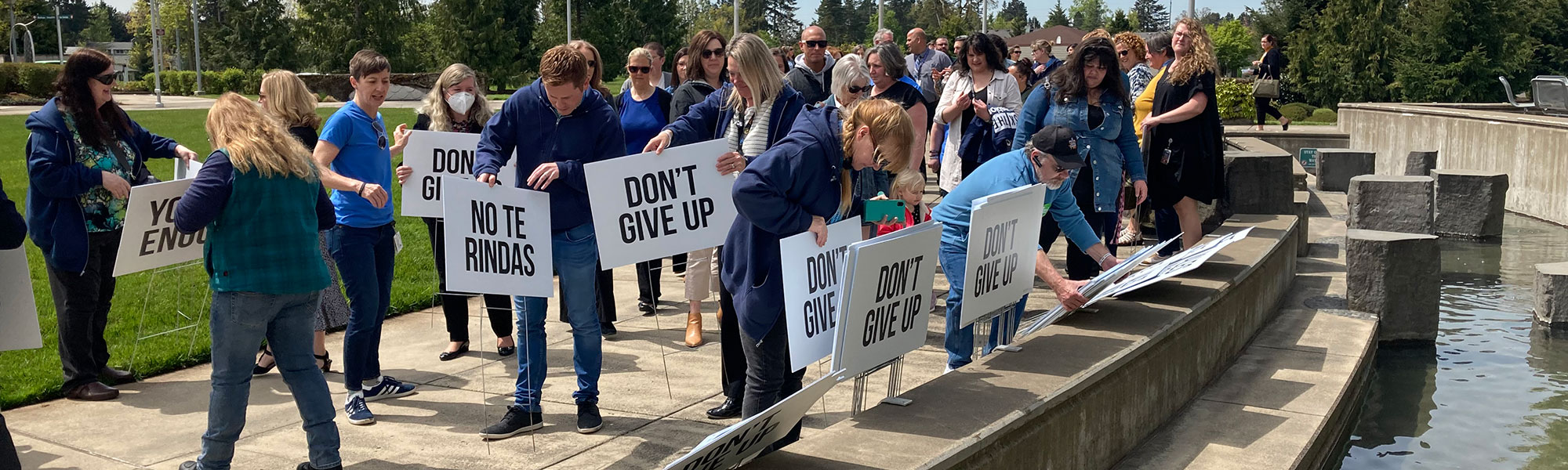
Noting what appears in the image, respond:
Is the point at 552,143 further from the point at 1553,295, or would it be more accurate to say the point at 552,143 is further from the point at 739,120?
the point at 1553,295

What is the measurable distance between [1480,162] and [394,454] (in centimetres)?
1724

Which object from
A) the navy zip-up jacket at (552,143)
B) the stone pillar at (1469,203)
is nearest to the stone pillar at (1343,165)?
the stone pillar at (1469,203)

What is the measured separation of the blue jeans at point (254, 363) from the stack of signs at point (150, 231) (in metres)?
1.68

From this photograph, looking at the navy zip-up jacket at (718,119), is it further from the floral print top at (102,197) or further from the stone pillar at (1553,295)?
the stone pillar at (1553,295)

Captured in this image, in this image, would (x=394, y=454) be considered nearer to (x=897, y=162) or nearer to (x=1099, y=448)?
(x=897, y=162)

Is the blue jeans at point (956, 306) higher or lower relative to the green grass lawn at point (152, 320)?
higher

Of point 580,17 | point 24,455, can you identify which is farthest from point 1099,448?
point 580,17

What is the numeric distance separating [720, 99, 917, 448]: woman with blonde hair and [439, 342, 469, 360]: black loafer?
319 cm

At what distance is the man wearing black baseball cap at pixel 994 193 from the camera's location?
6.01 m

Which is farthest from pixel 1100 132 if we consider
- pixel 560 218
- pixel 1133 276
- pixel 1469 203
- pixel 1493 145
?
pixel 1493 145

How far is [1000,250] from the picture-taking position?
19.4ft

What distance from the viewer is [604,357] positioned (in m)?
7.62

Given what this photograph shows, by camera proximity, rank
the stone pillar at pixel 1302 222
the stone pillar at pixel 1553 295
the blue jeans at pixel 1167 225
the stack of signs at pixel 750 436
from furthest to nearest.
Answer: the stone pillar at pixel 1302 222 < the blue jeans at pixel 1167 225 < the stone pillar at pixel 1553 295 < the stack of signs at pixel 750 436

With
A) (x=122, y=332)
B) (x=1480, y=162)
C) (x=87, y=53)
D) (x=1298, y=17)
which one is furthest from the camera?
(x=1298, y=17)
